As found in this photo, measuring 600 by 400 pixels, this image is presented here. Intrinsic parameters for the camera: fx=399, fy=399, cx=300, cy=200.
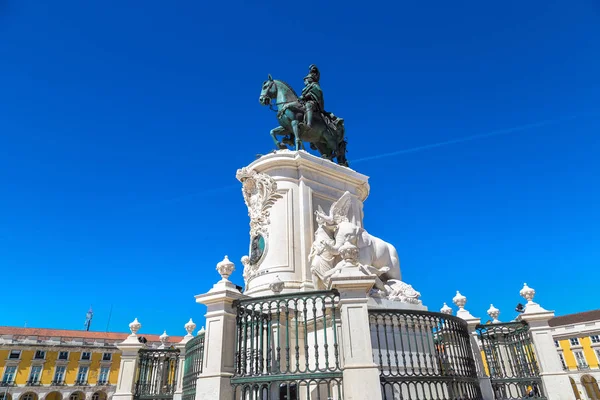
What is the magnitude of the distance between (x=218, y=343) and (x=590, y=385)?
57.0m

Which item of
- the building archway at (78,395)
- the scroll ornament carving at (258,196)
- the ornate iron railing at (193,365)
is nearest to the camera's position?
the ornate iron railing at (193,365)

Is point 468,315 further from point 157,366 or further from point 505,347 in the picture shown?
point 157,366

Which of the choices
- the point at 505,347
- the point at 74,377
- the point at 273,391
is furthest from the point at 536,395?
the point at 74,377

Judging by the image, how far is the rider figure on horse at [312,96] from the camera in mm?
13977

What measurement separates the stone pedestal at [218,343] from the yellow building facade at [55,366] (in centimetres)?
5914

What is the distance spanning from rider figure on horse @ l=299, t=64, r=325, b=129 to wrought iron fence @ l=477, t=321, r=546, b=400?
8.47 metres

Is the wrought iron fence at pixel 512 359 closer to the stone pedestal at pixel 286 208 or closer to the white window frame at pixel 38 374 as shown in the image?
the stone pedestal at pixel 286 208

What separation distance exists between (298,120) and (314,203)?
3.43 m

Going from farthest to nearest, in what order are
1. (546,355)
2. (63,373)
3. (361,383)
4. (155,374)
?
(63,373), (155,374), (546,355), (361,383)

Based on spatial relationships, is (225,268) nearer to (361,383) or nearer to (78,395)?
(361,383)

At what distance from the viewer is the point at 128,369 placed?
11.1 m

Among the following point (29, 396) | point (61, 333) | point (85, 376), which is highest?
point (61, 333)

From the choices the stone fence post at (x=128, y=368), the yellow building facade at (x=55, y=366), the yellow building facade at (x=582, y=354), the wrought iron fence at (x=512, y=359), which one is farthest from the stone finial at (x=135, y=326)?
the yellow building facade at (x=55, y=366)

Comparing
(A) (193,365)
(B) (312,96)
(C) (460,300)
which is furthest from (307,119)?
(A) (193,365)
